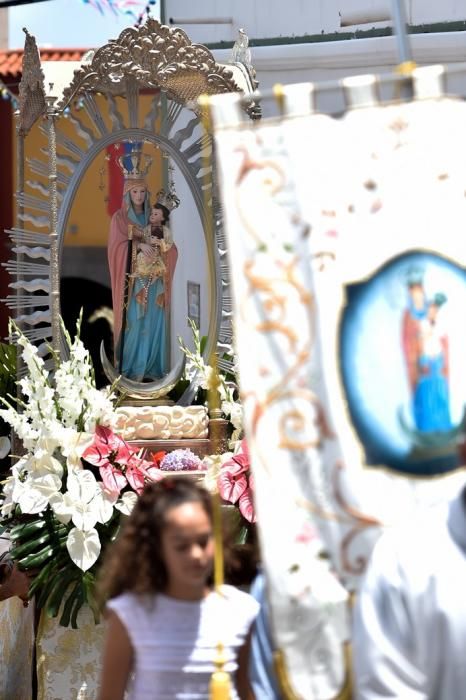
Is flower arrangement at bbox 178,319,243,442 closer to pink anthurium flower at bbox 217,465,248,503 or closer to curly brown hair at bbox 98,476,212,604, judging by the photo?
pink anthurium flower at bbox 217,465,248,503

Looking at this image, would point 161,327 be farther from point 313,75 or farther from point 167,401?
point 313,75

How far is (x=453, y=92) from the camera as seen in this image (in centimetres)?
347

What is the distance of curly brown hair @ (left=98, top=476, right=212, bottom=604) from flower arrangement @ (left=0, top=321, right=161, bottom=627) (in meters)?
2.26

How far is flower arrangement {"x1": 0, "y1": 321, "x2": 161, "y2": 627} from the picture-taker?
561 cm

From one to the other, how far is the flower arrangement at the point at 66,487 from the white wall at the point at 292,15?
16.6ft

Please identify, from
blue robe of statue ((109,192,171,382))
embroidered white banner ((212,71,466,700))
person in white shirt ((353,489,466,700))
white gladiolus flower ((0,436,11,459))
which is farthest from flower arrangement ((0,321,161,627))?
person in white shirt ((353,489,466,700))

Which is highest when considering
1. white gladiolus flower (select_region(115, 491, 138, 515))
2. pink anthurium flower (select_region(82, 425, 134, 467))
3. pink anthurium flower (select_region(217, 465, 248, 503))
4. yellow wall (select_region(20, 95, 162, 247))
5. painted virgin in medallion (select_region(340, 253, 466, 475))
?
yellow wall (select_region(20, 95, 162, 247))

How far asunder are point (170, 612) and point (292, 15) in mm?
7760

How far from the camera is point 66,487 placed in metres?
5.68

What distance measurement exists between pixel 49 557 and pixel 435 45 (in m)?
5.22

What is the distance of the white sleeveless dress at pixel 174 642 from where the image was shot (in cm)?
320

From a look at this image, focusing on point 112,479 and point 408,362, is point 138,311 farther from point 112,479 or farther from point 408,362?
point 408,362

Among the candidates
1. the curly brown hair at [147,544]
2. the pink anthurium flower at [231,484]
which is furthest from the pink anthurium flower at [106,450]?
the curly brown hair at [147,544]

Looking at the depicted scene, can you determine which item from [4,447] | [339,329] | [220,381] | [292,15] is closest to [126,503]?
[220,381]
